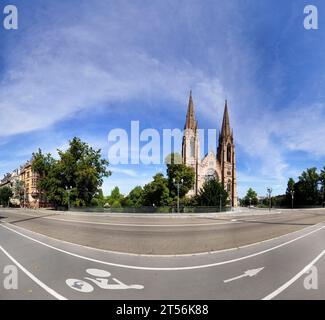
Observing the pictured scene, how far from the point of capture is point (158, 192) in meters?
53.3

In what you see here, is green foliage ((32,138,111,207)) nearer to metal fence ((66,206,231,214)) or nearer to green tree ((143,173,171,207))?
metal fence ((66,206,231,214))

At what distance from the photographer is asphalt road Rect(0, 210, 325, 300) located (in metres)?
6.29

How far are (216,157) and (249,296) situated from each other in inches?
3119

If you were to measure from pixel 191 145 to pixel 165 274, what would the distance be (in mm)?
67471

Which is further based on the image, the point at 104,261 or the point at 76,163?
the point at 76,163

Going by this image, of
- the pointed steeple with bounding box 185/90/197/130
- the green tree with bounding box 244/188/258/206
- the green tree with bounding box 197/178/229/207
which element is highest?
the pointed steeple with bounding box 185/90/197/130

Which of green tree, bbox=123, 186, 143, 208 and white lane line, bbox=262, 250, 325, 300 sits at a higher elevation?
white lane line, bbox=262, 250, 325, 300

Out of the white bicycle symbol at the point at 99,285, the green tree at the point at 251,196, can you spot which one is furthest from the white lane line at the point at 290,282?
the green tree at the point at 251,196

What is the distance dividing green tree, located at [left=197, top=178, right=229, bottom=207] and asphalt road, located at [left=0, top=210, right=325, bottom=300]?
3715cm

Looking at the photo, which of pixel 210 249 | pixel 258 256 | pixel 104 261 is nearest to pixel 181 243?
pixel 210 249

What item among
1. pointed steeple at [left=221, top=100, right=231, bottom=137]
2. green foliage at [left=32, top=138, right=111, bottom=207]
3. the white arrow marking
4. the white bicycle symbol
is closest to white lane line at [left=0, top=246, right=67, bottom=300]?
the white bicycle symbol

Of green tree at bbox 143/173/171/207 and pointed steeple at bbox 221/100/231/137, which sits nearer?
green tree at bbox 143/173/171/207
